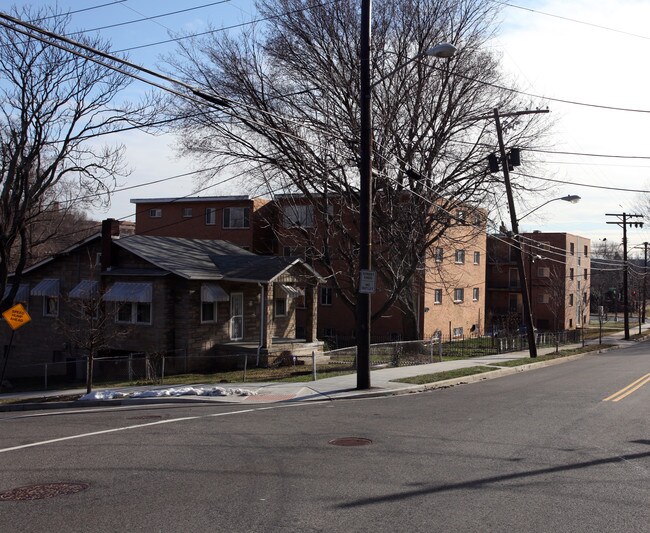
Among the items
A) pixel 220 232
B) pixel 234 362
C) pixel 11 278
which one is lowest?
pixel 234 362

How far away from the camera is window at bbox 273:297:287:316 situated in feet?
101

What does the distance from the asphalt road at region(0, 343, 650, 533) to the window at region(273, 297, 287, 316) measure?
55.3 ft

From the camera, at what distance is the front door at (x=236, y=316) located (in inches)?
1118

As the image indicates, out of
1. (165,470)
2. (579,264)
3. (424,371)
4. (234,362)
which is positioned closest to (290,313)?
(234,362)

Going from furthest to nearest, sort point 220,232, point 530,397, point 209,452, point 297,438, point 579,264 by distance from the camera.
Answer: point 579,264
point 220,232
point 530,397
point 297,438
point 209,452

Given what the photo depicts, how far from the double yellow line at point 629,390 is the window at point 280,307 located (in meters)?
15.8

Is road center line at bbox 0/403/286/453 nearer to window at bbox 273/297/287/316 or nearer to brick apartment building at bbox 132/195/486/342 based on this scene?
window at bbox 273/297/287/316

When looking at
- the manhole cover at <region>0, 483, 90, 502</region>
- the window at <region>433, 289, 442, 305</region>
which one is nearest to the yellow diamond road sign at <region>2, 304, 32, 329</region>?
the manhole cover at <region>0, 483, 90, 502</region>

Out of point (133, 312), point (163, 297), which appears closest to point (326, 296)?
point (133, 312)

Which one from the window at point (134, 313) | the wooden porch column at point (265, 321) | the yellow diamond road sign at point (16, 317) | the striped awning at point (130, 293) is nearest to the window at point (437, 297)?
Result: the wooden porch column at point (265, 321)

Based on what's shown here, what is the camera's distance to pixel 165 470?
8.26 m

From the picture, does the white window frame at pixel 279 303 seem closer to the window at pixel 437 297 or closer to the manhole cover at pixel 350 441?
the window at pixel 437 297

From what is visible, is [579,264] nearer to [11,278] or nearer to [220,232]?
[220,232]

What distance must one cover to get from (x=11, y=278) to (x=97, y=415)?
19899 millimetres
